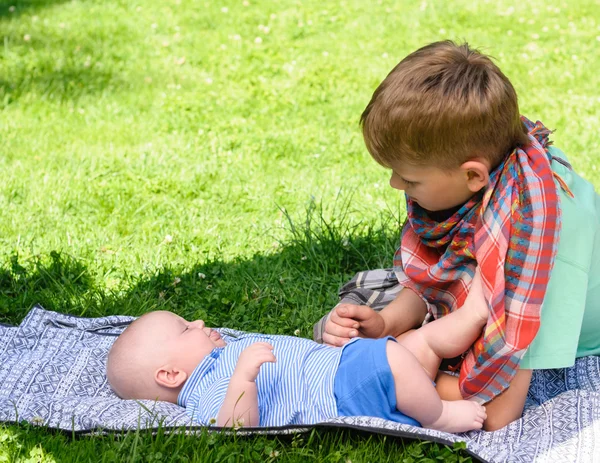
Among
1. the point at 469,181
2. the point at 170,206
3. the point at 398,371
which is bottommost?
the point at 170,206

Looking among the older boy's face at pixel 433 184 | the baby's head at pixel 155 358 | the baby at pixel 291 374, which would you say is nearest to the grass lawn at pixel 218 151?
the baby at pixel 291 374

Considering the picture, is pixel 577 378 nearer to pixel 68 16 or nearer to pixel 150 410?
pixel 150 410

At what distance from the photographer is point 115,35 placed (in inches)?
291

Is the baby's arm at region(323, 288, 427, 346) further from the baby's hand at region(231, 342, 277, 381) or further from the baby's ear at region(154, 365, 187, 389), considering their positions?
the baby's ear at region(154, 365, 187, 389)

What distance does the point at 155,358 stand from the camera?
2787 mm

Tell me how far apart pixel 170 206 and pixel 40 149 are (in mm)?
1267

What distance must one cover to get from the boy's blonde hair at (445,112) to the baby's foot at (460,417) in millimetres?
769

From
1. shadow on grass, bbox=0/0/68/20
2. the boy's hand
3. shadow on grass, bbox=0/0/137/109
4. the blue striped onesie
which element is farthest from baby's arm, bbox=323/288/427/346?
shadow on grass, bbox=0/0/68/20

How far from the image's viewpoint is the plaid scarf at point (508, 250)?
2459 millimetres

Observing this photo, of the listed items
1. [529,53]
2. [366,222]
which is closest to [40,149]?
[366,222]

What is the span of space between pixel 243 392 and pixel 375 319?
26.5 inches

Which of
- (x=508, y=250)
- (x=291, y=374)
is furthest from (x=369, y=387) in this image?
(x=508, y=250)

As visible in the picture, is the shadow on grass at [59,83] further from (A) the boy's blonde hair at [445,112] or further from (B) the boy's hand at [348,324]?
(A) the boy's blonde hair at [445,112]

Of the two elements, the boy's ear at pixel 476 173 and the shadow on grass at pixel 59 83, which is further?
the shadow on grass at pixel 59 83
